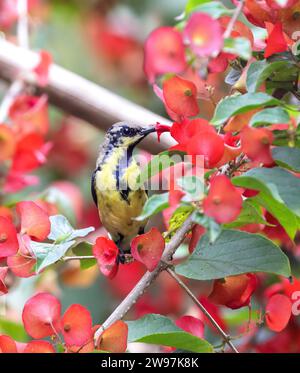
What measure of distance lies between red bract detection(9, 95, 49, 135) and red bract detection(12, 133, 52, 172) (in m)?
0.03

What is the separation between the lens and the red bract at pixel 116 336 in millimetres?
884

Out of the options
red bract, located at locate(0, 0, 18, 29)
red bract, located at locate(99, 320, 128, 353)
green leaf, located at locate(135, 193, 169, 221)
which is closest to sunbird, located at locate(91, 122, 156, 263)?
red bract, located at locate(99, 320, 128, 353)

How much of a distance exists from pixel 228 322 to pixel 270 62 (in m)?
0.95

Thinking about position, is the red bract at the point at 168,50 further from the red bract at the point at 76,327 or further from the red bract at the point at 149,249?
the red bract at the point at 76,327

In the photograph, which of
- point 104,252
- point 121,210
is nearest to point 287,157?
point 104,252

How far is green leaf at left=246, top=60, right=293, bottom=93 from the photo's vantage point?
881 millimetres

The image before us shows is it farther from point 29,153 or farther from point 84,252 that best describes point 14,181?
point 84,252

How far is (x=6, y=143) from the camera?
62.1 inches

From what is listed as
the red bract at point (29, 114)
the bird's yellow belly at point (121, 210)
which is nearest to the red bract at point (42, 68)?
the red bract at point (29, 114)

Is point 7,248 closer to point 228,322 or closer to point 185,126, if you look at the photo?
point 185,126

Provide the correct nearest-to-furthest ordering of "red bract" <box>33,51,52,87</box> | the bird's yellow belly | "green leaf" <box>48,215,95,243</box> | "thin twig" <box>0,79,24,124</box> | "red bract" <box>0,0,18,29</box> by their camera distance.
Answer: "green leaf" <box>48,215,95,243</box>
the bird's yellow belly
"thin twig" <box>0,79,24,124</box>
"red bract" <box>33,51,52,87</box>
"red bract" <box>0,0,18,29</box>

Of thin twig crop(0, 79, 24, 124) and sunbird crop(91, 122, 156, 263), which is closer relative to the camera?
sunbird crop(91, 122, 156, 263)

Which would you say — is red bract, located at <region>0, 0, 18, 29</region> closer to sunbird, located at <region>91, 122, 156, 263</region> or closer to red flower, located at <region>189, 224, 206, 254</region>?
sunbird, located at <region>91, 122, 156, 263</region>

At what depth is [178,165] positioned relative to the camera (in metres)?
0.93
